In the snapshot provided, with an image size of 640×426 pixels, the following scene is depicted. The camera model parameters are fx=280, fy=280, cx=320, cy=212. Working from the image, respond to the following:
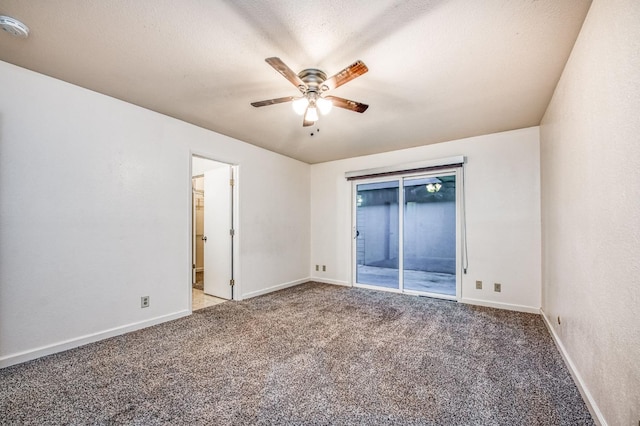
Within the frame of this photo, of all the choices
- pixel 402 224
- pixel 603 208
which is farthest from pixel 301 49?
pixel 402 224

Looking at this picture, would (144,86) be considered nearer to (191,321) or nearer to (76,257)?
(76,257)

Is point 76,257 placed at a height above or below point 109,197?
below

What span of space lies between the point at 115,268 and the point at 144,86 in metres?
1.79

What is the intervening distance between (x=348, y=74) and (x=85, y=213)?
105 inches

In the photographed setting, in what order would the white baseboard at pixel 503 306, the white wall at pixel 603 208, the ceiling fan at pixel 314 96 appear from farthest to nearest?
the white baseboard at pixel 503 306 → the ceiling fan at pixel 314 96 → the white wall at pixel 603 208

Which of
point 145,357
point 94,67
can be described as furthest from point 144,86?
point 145,357

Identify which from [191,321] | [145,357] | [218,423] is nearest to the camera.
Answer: [218,423]

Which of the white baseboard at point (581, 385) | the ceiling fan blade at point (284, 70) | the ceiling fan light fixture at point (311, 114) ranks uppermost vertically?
the ceiling fan blade at point (284, 70)

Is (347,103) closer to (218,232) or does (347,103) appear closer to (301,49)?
(301,49)

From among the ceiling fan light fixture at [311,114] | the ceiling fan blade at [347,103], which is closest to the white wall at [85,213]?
the ceiling fan light fixture at [311,114]

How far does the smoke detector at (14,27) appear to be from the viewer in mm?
1728

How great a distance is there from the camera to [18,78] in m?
2.28

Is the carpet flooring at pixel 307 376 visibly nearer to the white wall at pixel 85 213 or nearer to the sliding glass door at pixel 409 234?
the white wall at pixel 85 213

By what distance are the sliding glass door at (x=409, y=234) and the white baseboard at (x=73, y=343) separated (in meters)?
3.24
